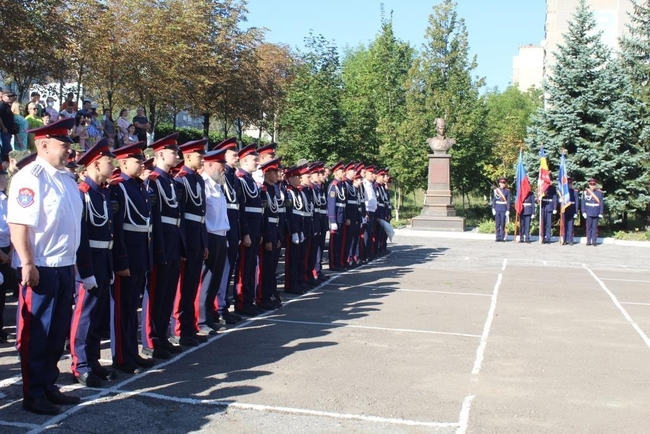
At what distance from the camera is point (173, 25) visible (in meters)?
24.4

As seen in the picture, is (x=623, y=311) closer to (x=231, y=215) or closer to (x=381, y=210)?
(x=231, y=215)

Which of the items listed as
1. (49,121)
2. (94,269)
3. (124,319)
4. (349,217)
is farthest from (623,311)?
(49,121)

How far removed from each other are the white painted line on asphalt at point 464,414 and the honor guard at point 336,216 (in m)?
8.33

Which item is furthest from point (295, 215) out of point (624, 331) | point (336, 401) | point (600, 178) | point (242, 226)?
point (600, 178)

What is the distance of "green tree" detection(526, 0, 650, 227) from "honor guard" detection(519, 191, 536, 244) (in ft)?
10.3

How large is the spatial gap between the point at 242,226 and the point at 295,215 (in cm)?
221

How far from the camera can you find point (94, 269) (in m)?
6.27

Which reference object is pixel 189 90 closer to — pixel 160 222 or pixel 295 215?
pixel 295 215

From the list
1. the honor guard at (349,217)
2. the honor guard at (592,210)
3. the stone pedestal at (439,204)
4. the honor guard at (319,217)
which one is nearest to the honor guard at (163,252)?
the honor guard at (319,217)

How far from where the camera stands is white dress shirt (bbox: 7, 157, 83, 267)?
532 cm

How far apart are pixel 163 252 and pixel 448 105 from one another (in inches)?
1055

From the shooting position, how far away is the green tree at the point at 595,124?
2606 cm

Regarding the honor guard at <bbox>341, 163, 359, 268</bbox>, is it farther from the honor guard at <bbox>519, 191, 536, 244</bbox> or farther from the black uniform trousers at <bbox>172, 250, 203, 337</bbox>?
the honor guard at <bbox>519, 191, 536, 244</bbox>

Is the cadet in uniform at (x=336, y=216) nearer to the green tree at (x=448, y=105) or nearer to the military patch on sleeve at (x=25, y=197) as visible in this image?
the military patch on sleeve at (x=25, y=197)
